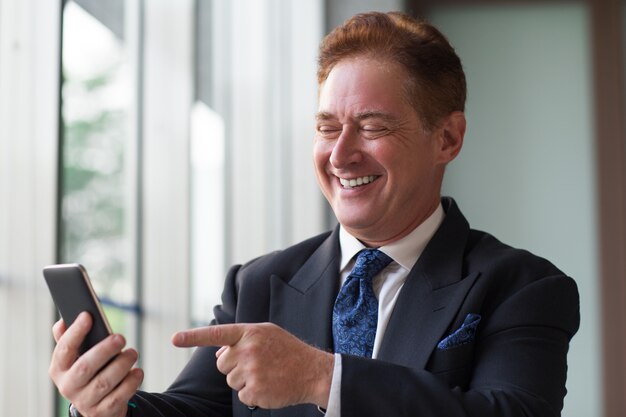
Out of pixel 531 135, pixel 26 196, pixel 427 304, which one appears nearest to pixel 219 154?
pixel 531 135

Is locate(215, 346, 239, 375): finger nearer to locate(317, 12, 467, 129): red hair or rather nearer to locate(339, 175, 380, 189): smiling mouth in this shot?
locate(339, 175, 380, 189): smiling mouth

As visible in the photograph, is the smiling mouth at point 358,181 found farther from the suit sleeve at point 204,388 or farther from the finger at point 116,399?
the finger at point 116,399

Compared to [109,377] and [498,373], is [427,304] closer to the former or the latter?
[498,373]

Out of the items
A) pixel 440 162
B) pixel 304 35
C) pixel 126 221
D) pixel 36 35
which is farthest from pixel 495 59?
pixel 440 162

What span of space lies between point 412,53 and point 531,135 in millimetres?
5067

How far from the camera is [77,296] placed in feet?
5.35

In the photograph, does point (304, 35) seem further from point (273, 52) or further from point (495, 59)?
point (495, 59)

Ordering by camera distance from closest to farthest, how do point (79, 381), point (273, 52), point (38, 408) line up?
1. point (79, 381)
2. point (38, 408)
3. point (273, 52)

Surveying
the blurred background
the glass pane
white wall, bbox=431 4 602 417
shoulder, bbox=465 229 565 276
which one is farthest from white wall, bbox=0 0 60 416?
white wall, bbox=431 4 602 417

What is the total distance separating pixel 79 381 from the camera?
5.38ft

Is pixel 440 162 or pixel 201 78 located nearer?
pixel 440 162

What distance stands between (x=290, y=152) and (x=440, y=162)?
180 inches

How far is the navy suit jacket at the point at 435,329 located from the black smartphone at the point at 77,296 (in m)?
0.26

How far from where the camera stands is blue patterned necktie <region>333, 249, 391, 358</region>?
1.95 m
